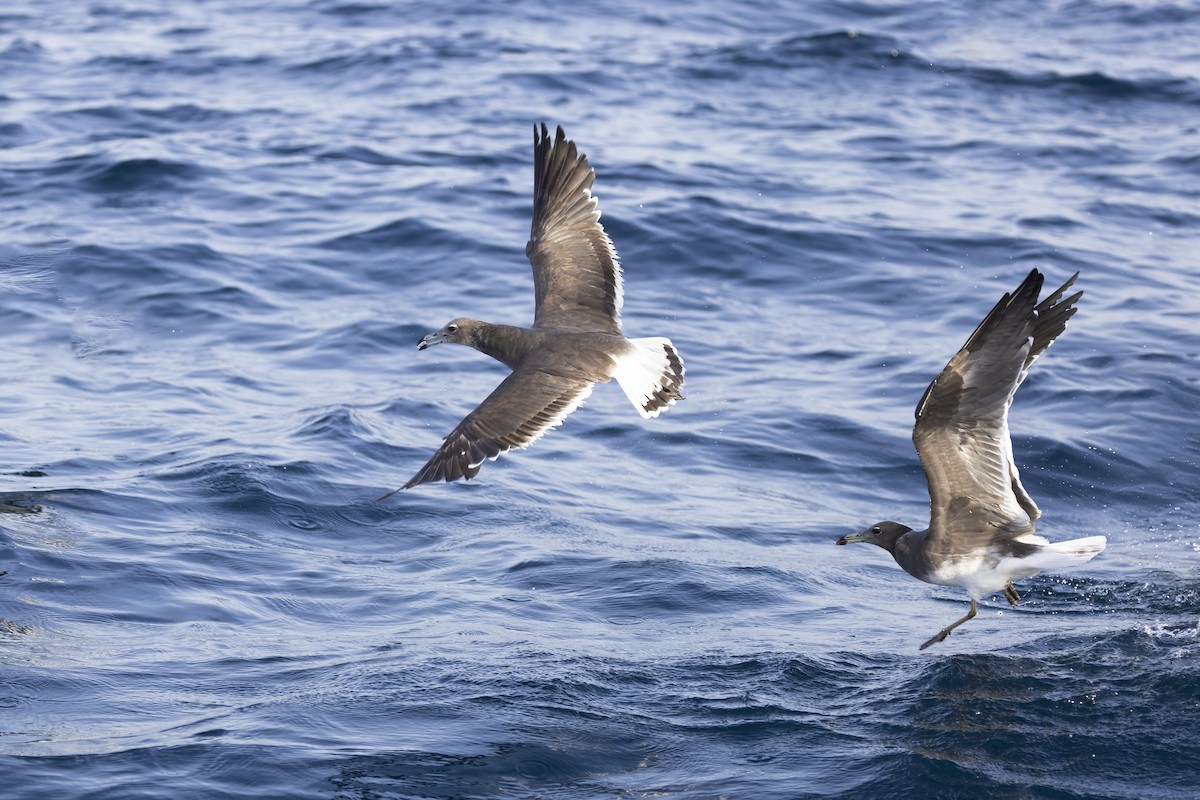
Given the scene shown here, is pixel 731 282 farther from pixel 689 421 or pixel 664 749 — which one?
pixel 664 749

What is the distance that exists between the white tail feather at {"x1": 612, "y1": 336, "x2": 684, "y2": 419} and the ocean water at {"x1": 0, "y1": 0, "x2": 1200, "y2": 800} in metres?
1.14

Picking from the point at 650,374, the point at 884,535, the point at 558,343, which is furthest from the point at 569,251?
the point at 884,535

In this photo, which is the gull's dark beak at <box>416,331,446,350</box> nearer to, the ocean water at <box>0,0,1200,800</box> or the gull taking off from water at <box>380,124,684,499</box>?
the gull taking off from water at <box>380,124,684,499</box>

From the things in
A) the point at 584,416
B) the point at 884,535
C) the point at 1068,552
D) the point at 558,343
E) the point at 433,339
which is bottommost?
the point at 584,416

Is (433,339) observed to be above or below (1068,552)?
above

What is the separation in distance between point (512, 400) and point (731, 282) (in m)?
6.43

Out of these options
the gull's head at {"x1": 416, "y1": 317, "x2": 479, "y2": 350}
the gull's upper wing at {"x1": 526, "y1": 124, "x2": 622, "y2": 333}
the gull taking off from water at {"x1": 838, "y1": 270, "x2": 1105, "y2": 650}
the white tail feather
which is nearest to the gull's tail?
the gull taking off from water at {"x1": 838, "y1": 270, "x2": 1105, "y2": 650}

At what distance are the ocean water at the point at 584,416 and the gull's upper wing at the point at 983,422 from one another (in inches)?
30.6

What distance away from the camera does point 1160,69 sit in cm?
2064

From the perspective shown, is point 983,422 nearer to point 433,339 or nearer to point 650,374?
point 650,374

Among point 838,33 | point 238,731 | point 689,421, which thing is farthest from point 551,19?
point 238,731

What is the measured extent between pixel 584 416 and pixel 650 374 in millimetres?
3255

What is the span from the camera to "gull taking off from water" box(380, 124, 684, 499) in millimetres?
7984

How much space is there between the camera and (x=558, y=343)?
29.4 feet
